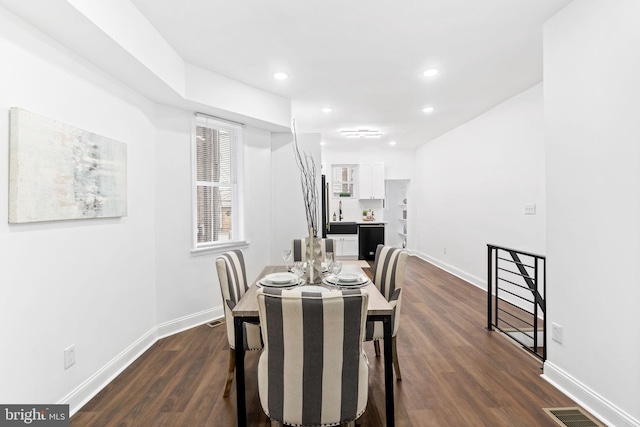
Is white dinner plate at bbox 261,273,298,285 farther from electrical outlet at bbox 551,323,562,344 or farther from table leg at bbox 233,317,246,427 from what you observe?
electrical outlet at bbox 551,323,562,344

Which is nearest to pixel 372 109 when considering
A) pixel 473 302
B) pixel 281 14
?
pixel 281 14

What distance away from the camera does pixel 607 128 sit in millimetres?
1950

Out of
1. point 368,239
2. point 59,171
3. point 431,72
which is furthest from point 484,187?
point 59,171

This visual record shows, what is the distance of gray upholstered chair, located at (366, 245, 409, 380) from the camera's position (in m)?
2.31

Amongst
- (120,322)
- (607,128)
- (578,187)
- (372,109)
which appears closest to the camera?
(607,128)

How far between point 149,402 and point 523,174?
4447 millimetres

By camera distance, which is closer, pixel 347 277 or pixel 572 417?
pixel 572 417

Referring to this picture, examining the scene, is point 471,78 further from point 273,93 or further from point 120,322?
point 120,322

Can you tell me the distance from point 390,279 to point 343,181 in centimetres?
583

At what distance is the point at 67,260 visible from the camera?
213cm

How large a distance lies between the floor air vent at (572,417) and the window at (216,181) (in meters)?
3.33

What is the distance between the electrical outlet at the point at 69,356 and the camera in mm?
2092

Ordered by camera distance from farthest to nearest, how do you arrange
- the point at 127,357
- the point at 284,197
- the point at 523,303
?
the point at 284,197 < the point at 523,303 < the point at 127,357

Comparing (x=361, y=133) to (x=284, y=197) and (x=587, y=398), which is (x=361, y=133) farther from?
(x=587, y=398)
